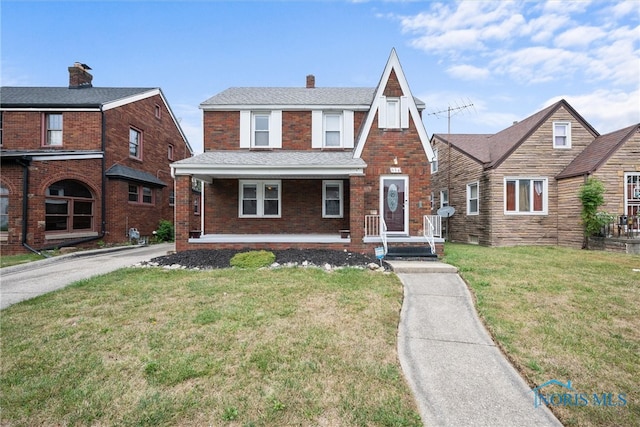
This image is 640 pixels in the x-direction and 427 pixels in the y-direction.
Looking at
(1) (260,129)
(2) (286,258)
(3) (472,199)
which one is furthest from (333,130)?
(3) (472,199)

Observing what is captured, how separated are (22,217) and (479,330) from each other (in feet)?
52.3

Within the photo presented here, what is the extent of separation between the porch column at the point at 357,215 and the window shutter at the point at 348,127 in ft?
11.1

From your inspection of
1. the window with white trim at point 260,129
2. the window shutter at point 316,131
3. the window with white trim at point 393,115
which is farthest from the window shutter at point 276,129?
the window with white trim at point 393,115

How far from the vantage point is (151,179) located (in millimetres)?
16844

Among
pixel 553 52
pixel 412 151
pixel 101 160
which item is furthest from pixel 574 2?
pixel 101 160

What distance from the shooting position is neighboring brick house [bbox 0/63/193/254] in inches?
445

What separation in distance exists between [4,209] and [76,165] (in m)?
3.01

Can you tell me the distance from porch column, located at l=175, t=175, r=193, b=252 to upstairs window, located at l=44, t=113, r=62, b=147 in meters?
9.09

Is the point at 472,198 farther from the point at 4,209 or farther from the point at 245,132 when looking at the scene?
the point at 4,209

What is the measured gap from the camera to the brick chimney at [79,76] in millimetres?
16406

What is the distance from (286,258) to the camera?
8.91 metres

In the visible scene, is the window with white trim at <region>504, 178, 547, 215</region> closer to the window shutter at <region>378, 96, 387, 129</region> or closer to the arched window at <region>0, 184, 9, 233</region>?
the window shutter at <region>378, 96, 387, 129</region>

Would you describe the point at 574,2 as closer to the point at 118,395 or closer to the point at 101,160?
the point at 118,395

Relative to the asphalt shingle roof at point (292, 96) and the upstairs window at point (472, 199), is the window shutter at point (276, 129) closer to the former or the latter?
the asphalt shingle roof at point (292, 96)
